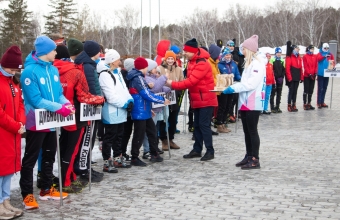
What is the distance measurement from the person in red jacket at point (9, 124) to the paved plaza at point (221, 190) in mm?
326

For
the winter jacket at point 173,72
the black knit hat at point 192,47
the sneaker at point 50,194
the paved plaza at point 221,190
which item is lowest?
the paved plaza at point 221,190

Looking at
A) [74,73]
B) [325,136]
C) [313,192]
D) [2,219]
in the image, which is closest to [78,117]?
[74,73]

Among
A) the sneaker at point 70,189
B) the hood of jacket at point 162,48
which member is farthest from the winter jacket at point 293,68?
the sneaker at point 70,189

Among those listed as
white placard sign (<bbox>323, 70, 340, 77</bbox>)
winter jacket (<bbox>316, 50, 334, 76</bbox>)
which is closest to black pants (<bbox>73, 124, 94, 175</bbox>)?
white placard sign (<bbox>323, 70, 340, 77</bbox>)

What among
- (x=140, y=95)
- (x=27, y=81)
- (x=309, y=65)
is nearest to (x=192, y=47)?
(x=140, y=95)

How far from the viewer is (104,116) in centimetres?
800

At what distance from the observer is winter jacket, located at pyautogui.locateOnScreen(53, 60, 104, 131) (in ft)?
22.6

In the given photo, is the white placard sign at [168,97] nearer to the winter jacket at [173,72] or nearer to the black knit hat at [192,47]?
the black knit hat at [192,47]

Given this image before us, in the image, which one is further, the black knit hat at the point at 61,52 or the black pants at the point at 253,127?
the black pants at the point at 253,127

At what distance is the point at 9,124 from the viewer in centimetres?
560

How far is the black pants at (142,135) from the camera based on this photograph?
8.72 metres

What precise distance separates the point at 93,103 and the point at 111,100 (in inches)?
38.4

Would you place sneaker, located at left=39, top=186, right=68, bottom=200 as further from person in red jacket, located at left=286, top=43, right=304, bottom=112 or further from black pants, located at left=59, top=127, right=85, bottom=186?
person in red jacket, located at left=286, top=43, right=304, bottom=112

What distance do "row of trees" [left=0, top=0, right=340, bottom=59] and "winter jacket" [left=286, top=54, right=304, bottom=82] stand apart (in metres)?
54.2
